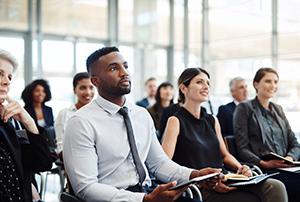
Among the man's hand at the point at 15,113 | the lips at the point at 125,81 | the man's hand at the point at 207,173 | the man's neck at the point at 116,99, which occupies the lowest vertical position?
the man's hand at the point at 207,173

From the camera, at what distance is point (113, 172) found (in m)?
2.04

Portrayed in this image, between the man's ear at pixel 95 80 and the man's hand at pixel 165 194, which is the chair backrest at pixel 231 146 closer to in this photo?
the man's ear at pixel 95 80

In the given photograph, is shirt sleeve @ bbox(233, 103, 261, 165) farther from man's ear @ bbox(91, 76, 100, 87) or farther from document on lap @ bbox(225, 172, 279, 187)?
man's ear @ bbox(91, 76, 100, 87)

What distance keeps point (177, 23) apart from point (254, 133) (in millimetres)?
6962

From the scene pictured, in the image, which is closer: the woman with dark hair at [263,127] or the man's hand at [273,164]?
the man's hand at [273,164]

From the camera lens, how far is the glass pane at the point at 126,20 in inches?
370

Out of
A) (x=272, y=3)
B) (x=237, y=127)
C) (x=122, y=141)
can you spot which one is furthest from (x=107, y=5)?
(x=122, y=141)

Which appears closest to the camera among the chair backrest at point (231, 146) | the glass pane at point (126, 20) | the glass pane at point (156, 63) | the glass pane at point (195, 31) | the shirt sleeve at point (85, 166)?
the shirt sleeve at point (85, 166)

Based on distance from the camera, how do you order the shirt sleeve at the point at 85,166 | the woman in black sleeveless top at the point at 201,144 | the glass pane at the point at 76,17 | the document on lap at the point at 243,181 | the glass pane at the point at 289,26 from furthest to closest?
the glass pane at the point at 76,17 < the glass pane at the point at 289,26 < the woman in black sleeveless top at the point at 201,144 < the document on lap at the point at 243,181 < the shirt sleeve at the point at 85,166

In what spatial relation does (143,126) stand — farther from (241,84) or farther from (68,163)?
(241,84)

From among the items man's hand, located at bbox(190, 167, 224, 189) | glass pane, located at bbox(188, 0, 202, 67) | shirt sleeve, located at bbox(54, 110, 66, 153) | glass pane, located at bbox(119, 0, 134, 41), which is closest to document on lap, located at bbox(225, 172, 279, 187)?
man's hand, located at bbox(190, 167, 224, 189)

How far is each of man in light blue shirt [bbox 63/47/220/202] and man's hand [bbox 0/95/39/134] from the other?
0.59 feet

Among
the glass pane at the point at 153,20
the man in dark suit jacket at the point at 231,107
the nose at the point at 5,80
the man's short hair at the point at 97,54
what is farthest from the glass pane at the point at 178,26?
the nose at the point at 5,80

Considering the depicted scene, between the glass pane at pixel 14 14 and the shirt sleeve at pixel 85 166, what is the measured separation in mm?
6504
